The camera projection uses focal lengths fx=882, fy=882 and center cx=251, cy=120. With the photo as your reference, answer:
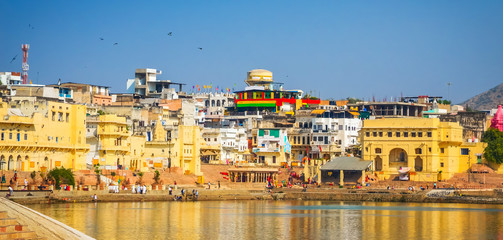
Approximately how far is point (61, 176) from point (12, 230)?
124 feet

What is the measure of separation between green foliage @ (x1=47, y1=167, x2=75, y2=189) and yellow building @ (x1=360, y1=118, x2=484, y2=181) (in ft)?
108

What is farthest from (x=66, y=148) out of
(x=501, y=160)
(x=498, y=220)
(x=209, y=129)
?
(x=501, y=160)

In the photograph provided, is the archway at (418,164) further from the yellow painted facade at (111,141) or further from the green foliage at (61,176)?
the green foliage at (61,176)

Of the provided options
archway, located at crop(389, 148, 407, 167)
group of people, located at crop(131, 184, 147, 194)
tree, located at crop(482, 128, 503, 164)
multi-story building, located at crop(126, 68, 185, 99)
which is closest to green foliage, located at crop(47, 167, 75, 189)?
group of people, located at crop(131, 184, 147, 194)

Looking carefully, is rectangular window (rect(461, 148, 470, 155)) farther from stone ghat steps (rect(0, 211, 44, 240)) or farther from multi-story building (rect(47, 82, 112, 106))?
stone ghat steps (rect(0, 211, 44, 240))

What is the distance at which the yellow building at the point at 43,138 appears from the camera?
63.8 metres

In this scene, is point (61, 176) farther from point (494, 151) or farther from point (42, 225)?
point (494, 151)

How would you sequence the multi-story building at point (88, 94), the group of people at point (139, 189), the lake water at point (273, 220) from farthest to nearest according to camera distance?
the multi-story building at point (88, 94) → the group of people at point (139, 189) → the lake water at point (273, 220)

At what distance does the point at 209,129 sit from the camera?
95.1m

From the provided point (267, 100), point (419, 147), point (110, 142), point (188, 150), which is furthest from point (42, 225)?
point (267, 100)

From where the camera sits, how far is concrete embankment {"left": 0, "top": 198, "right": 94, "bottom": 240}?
26078 millimetres

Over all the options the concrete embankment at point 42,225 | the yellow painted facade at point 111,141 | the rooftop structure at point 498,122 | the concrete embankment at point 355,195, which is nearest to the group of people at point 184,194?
the concrete embankment at point 355,195

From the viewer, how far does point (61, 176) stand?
63.8m

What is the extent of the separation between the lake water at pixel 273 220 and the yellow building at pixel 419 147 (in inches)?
622
